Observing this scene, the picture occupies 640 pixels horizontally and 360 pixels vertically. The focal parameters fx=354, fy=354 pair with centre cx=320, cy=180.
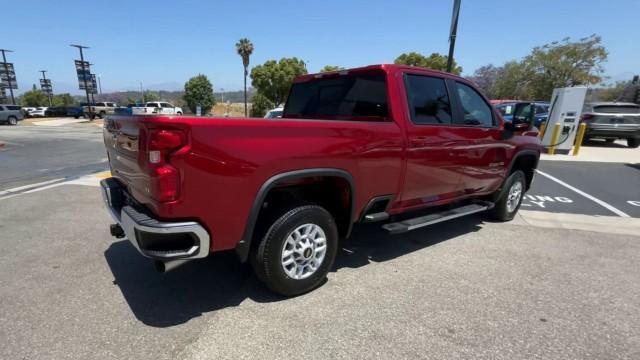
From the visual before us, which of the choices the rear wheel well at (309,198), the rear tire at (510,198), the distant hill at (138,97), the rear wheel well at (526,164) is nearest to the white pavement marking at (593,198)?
the rear wheel well at (526,164)

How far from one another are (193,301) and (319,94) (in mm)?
2558

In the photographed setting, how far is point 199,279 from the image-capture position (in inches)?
128

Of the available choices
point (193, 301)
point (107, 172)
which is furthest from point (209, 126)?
point (107, 172)

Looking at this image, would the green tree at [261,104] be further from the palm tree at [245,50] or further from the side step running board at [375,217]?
the side step running board at [375,217]

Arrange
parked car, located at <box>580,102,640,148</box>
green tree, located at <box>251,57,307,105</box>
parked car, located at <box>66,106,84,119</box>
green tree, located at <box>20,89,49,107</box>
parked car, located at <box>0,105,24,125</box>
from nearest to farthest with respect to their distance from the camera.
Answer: parked car, located at <box>580,102,640,148</box>, parked car, located at <box>0,105,24,125</box>, parked car, located at <box>66,106,84,119</box>, green tree, located at <box>251,57,307,105</box>, green tree, located at <box>20,89,49,107</box>

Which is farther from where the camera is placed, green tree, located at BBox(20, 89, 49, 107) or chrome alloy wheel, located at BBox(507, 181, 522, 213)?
green tree, located at BBox(20, 89, 49, 107)

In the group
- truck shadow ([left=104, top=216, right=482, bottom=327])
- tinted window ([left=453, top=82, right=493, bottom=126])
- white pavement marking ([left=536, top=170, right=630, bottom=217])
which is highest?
tinted window ([left=453, top=82, right=493, bottom=126])

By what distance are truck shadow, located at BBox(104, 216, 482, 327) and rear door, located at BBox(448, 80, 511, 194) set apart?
89 centimetres

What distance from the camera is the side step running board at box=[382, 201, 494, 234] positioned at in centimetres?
339

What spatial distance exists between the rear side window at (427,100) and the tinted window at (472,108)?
0.24 m

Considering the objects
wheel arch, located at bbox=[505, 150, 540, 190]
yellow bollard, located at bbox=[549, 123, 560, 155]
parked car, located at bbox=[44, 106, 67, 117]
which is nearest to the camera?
wheel arch, located at bbox=[505, 150, 540, 190]

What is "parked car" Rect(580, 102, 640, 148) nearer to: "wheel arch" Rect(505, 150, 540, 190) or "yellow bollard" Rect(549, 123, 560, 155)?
"yellow bollard" Rect(549, 123, 560, 155)

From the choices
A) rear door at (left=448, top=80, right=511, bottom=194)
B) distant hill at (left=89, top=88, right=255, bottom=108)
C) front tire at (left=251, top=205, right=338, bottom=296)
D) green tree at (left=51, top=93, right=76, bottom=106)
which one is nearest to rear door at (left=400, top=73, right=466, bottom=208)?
rear door at (left=448, top=80, right=511, bottom=194)

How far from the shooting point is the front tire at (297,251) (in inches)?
108
